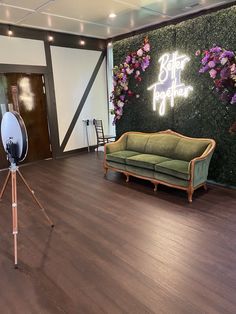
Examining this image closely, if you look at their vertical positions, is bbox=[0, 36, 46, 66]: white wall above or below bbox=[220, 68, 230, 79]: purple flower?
above

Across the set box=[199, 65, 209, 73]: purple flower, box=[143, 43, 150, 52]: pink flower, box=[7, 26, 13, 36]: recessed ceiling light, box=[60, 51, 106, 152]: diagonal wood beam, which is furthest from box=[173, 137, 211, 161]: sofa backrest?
box=[7, 26, 13, 36]: recessed ceiling light

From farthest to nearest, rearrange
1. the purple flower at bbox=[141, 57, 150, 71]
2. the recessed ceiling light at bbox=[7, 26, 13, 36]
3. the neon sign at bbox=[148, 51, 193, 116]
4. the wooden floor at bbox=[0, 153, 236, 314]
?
the recessed ceiling light at bbox=[7, 26, 13, 36] → the purple flower at bbox=[141, 57, 150, 71] → the neon sign at bbox=[148, 51, 193, 116] → the wooden floor at bbox=[0, 153, 236, 314]

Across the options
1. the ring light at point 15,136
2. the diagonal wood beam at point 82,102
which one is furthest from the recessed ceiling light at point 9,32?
the ring light at point 15,136

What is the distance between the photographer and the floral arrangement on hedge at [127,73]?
4.83 meters

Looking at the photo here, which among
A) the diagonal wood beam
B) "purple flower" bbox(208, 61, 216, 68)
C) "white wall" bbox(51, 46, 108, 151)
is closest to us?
"purple flower" bbox(208, 61, 216, 68)

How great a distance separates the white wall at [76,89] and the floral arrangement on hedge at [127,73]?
1.61 meters

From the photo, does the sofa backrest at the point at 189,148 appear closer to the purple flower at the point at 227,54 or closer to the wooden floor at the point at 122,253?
the wooden floor at the point at 122,253

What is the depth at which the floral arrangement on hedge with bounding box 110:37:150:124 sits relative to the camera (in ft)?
15.9

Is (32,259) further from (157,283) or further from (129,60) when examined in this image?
(129,60)

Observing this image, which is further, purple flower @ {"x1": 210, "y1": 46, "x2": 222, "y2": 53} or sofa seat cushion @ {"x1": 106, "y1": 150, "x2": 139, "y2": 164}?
sofa seat cushion @ {"x1": 106, "y1": 150, "x2": 139, "y2": 164}

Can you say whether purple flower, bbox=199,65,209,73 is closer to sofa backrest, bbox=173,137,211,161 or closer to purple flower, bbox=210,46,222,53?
purple flower, bbox=210,46,222,53

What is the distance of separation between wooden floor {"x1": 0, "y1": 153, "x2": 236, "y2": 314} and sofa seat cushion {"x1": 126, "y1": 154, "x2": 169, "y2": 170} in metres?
0.42

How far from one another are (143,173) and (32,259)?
234 centimetres

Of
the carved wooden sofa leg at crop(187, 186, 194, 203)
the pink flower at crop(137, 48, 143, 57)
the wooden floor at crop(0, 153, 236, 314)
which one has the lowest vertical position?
the wooden floor at crop(0, 153, 236, 314)
